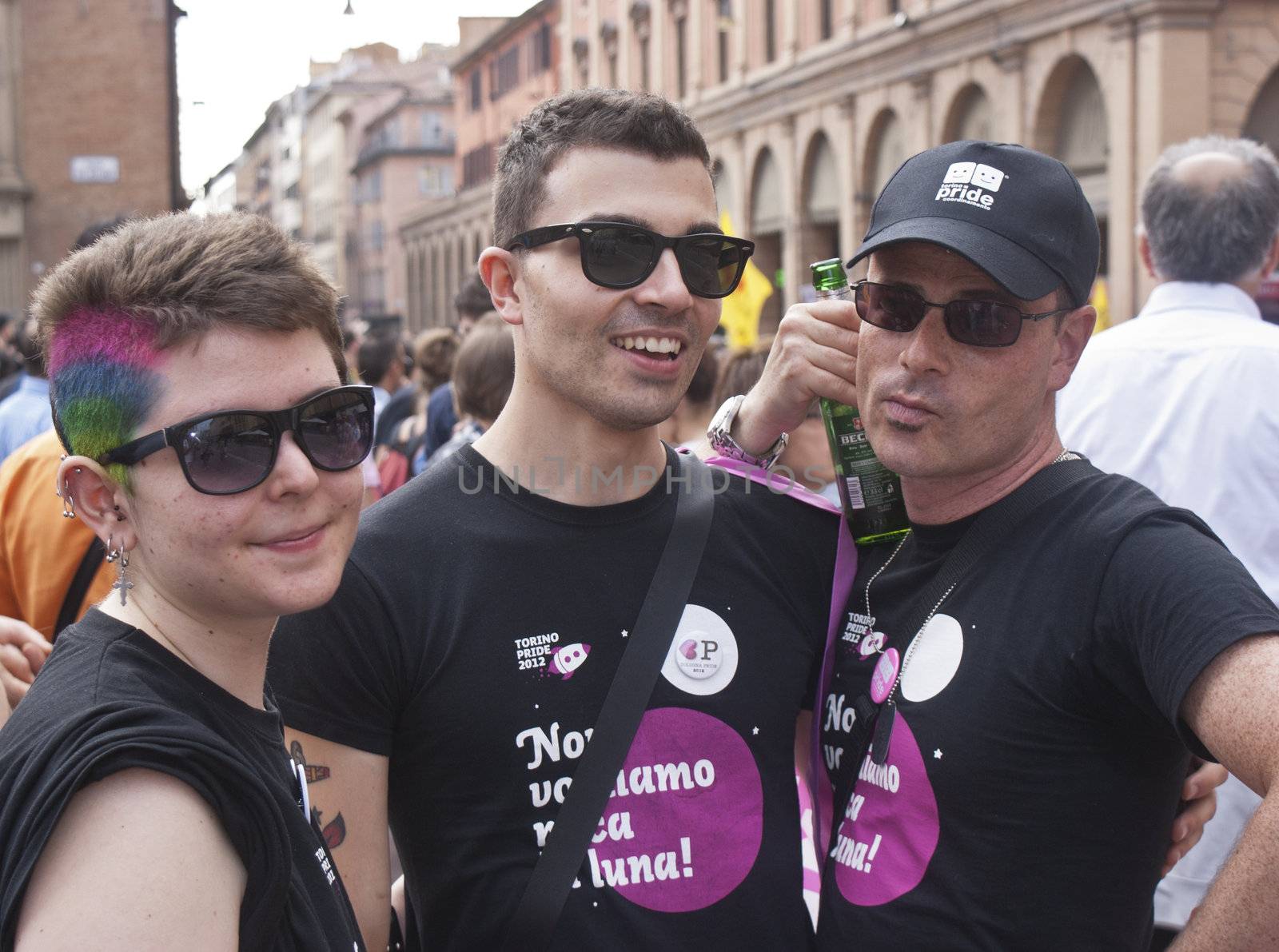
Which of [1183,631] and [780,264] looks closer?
[1183,631]

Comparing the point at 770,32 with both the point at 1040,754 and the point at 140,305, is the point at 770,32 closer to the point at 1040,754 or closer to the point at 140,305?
the point at 1040,754

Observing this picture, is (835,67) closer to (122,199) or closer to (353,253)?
(122,199)

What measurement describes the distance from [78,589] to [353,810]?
168 centimetres

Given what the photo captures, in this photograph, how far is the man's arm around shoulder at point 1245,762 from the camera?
73.4 inches

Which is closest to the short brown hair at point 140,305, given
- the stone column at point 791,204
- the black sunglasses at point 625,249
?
the black sunglasses at point 625,249

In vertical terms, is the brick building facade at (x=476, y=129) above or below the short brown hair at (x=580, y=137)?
above

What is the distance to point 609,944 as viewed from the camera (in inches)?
92.7

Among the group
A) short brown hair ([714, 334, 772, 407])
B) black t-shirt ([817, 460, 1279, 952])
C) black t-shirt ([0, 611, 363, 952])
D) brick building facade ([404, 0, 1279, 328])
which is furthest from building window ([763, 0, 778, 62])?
black t-shirt ([0, 611, 363, 952])

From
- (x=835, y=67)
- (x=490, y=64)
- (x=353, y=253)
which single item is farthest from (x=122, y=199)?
(x=353, y=253)

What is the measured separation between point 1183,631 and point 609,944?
1.09 metres

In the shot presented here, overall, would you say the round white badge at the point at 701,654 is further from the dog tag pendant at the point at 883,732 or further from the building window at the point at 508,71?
the building window at the point at 508,71

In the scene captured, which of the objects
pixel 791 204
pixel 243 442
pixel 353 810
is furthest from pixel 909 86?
pixel 243 442

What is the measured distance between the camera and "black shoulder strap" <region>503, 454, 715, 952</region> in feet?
7.73

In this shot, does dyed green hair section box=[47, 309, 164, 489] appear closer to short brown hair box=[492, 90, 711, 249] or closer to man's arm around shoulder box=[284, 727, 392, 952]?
man's arm around shoulder box=[284, 727, 392, 952]
